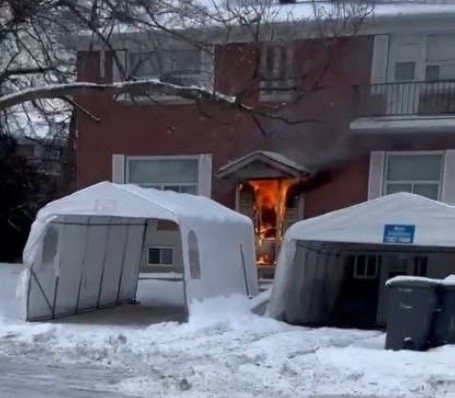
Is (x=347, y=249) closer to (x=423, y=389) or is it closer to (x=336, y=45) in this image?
(x=336, y=45)

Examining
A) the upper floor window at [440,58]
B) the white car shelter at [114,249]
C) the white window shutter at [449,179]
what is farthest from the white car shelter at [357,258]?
the upper floor window at [440,58]

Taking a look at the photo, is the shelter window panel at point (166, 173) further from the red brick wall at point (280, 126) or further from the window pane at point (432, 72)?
the window pane at point (432, 72)

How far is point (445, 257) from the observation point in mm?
18719

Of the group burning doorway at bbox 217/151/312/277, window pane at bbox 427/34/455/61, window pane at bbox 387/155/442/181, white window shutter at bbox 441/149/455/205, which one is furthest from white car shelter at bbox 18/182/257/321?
window pane at bbox 427/34/455/61

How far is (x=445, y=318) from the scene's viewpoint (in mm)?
10773

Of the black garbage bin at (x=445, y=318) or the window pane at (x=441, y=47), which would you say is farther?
the window pane at (x=441, y=47)

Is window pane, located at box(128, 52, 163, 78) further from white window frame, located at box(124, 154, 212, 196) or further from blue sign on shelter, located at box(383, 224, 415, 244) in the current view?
blue sign on shelter, located at box(383, 224, 415, 244)

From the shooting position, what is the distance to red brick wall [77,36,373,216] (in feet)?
69.4

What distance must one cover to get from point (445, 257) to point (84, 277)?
8.82m

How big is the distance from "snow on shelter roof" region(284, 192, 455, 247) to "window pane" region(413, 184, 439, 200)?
24.2 feet

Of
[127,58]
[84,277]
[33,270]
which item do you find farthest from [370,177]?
[33,270]

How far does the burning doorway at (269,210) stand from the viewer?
21812 mm

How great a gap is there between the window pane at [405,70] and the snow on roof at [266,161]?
3677 millimetres

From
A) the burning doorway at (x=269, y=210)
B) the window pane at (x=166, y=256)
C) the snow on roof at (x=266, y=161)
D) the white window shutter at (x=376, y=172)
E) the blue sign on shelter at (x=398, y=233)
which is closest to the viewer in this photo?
the blue sign on shelter at (x=398, y=233)
